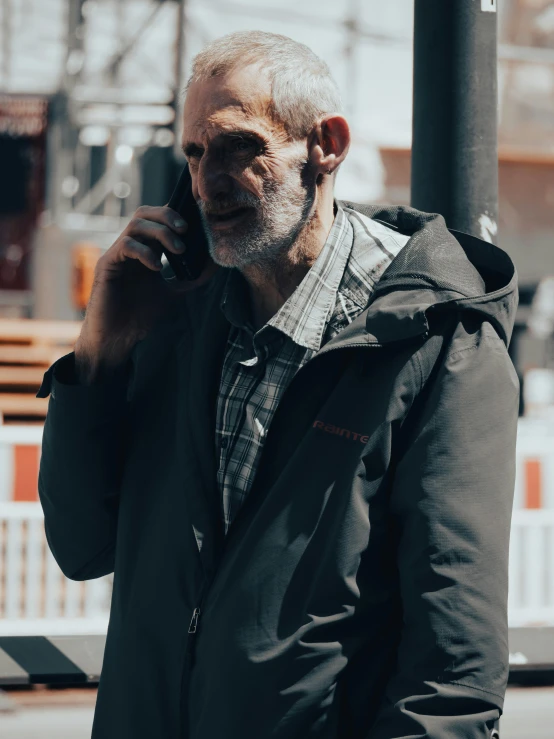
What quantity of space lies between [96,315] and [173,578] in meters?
0.53

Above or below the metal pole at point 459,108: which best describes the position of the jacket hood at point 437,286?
below

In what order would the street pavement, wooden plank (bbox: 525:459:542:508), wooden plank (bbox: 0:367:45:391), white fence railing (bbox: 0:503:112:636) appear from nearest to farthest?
the street pavement
white fence railing (bbox: 0:503:112:636)
wooden plank (bbox: 525:459:542:508)
wooden plank (bbox: 0:367:45:391)

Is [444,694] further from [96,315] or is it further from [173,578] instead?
[96,315]

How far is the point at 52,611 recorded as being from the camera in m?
5.09

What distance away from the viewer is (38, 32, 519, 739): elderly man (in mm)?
1436

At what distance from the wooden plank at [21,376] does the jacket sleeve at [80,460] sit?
8275mm

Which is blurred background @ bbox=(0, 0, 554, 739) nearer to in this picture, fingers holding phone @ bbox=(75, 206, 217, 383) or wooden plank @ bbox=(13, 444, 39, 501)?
wooden plank @ bbox=(13, 444, 39, 501)

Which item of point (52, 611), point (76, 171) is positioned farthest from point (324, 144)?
point (76, 171)

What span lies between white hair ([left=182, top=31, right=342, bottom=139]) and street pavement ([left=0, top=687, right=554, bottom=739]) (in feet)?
8.41

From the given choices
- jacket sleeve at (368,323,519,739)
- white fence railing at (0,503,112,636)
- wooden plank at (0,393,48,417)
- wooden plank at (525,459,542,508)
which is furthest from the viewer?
wooden plank at (0,393,48,417)

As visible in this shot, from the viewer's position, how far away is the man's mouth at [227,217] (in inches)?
67.0

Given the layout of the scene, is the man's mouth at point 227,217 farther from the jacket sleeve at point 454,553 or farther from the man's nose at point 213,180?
the jacket sleeve at point 454,553

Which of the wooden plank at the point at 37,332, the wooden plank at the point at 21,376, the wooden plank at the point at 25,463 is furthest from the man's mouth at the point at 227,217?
the wooden plank at the point at 37,332

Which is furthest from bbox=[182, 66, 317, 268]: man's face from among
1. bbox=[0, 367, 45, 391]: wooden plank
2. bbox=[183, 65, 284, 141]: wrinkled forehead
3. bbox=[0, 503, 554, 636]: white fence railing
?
bbox=[0, 367, 45, 391]: wooden plank
